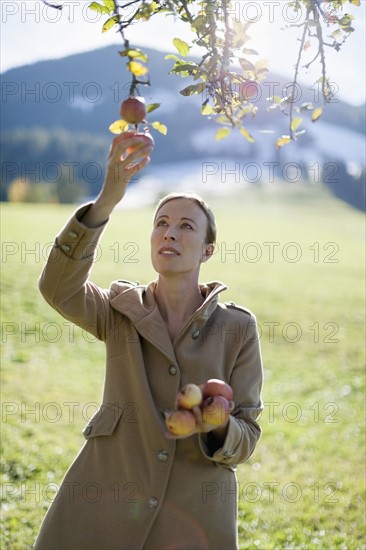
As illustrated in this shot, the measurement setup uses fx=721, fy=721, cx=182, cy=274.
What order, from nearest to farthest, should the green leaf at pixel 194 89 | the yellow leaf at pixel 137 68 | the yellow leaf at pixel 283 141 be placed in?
the yellow leaf at pixel 137 68 → the green leaf at pixel 194 89 → the yellow leaf at pixel 283 141

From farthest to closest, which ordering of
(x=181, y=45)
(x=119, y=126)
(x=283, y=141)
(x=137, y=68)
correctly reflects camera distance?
1. (x=283, y=141)
2. (x=181, y=45)
3. (x=119, y=126)
4. (x=137, y=68)

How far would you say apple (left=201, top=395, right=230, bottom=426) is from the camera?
7.68ft

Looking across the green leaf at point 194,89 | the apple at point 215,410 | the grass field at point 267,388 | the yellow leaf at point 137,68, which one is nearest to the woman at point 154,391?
the apple at point 215,410

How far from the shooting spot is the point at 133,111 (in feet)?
7.74

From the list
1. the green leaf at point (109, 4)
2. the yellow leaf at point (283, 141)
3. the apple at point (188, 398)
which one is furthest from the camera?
the yellow leaf at point (283, 141)

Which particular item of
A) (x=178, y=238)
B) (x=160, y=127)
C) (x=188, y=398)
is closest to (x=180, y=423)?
(x=188, y=398)

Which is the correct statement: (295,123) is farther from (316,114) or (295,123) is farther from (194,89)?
(194,89)

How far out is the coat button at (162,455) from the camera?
8.82 ft

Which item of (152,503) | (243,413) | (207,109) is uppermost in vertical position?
(207,109)

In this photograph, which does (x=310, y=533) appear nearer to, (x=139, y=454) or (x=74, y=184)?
(x=139, y=454)

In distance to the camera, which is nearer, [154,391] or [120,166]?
[120,166]

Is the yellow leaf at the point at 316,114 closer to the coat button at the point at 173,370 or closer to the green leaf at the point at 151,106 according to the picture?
the green leaf at the point at 151,106

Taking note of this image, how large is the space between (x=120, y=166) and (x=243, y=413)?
108 centimetres

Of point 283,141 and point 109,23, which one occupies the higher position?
point 109,23
